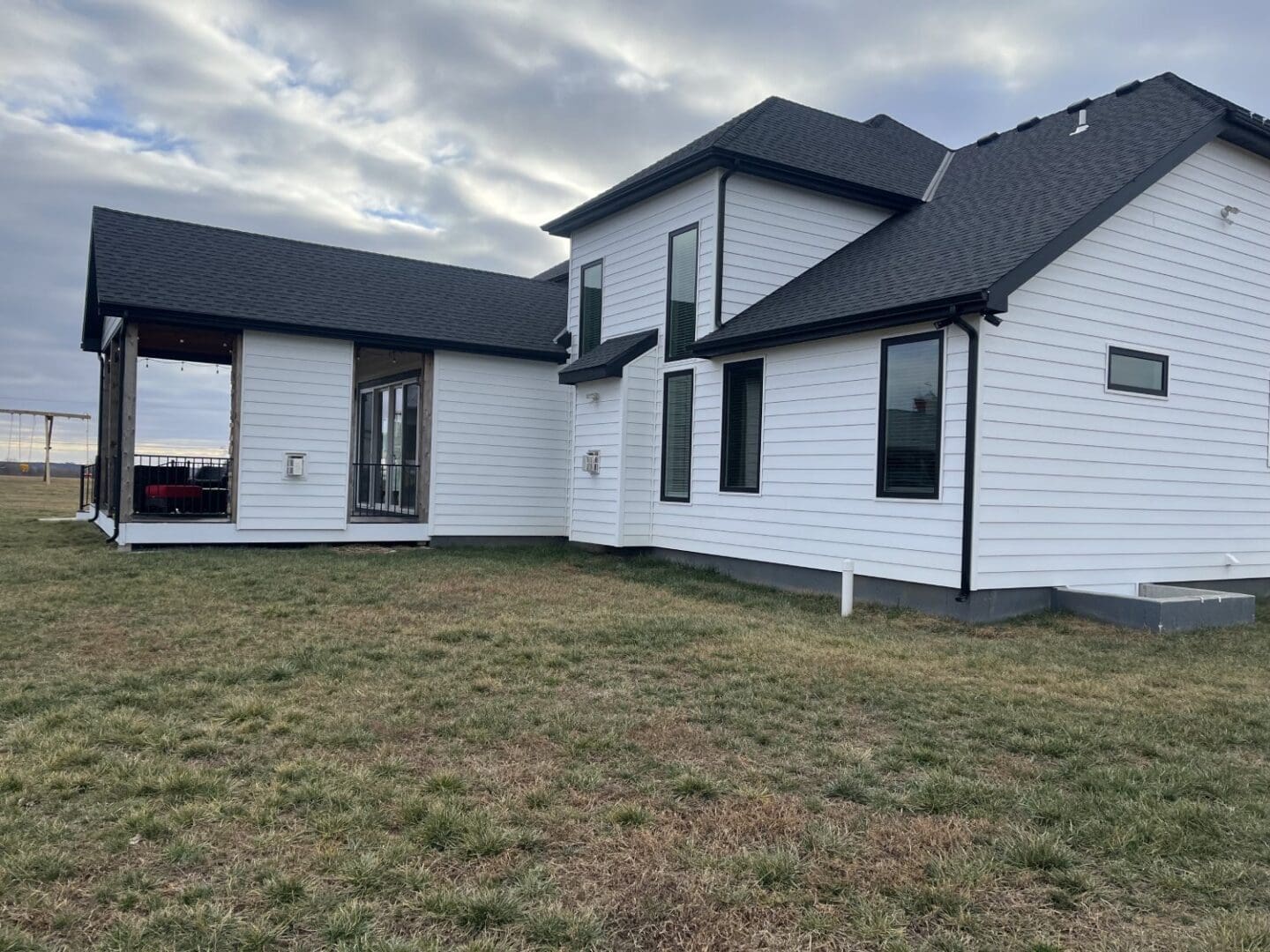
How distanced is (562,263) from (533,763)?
17.6 meters

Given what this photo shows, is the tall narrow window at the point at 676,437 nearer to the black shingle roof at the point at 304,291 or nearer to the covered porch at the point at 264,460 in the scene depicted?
the black shingle roof at the point at 304,291

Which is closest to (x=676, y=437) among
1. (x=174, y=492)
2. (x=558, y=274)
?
(x=174, y=492)

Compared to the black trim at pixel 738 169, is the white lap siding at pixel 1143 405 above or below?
below

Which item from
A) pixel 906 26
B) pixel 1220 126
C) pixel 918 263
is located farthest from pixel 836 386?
pixel 906 26

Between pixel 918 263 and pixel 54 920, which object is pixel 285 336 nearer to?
pixel 918 263

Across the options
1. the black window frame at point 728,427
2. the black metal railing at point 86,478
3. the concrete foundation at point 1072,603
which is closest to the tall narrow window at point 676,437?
the black window frame at point 728,427

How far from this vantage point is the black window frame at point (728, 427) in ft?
33.6

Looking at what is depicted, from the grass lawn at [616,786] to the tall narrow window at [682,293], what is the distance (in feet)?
16.9

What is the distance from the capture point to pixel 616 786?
3713 mm

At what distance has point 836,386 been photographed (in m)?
9.23

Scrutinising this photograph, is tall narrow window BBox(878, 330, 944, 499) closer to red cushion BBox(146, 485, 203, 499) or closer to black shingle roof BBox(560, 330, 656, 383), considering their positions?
black shingle roof BBox(560, 330, 656, 383)

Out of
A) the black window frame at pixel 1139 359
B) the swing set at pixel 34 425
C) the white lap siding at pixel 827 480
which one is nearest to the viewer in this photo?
the white lap siding at pixel 827 480

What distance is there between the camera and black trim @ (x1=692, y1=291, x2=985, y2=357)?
25.1 ft

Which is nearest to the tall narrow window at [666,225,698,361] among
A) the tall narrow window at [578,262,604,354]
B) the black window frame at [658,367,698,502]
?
the black window frame at [658,367,698,502]
